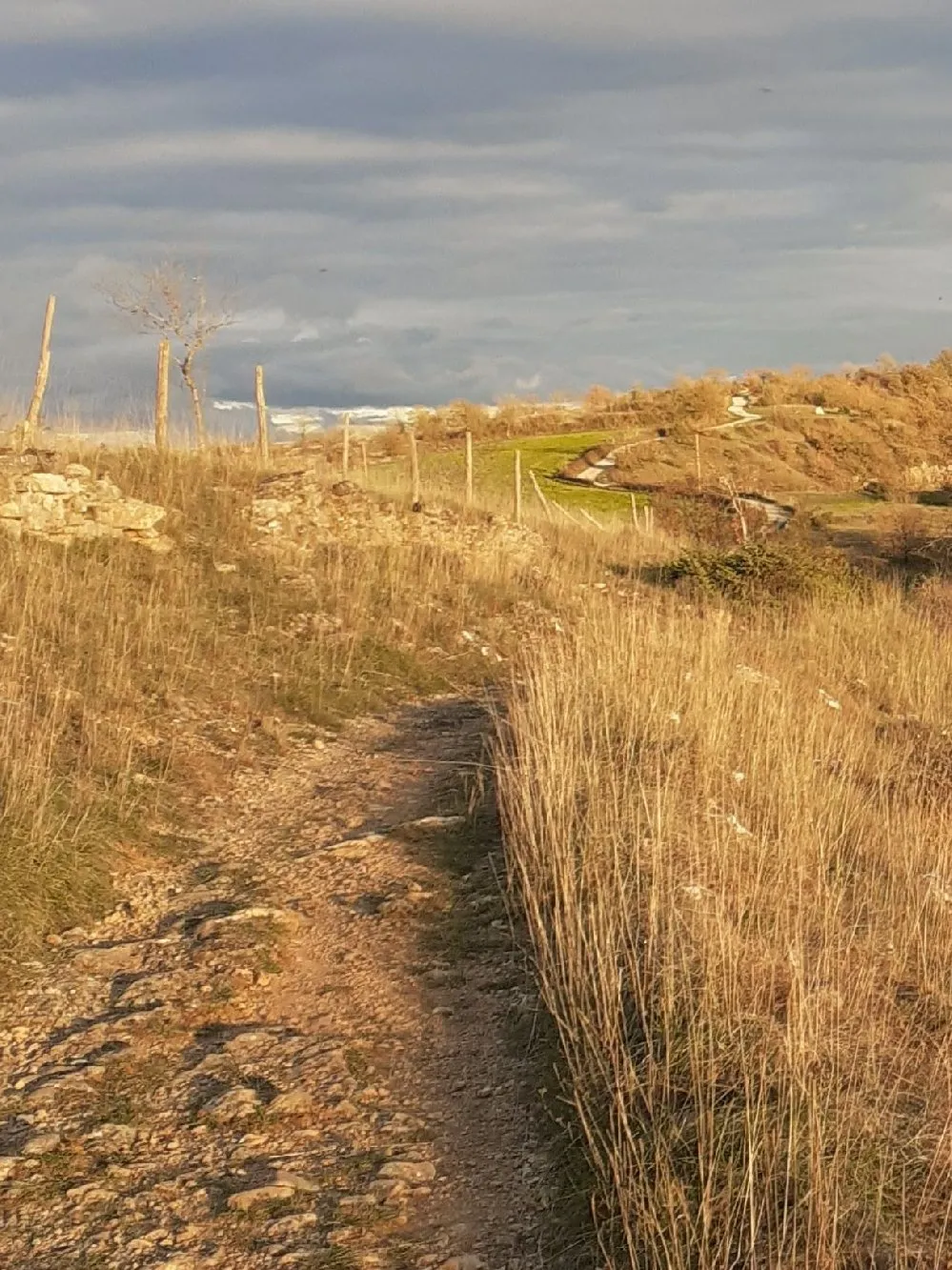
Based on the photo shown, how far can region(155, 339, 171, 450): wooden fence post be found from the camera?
17.2m

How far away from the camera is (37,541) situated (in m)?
12.4

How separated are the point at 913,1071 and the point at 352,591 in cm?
1030

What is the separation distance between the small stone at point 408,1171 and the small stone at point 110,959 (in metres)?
1.78

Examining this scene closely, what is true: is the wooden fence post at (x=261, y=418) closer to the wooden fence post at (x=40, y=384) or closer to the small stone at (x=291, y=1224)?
the wooden fence post at (x=40, y=384)

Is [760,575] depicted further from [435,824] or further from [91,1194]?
[91,1194]

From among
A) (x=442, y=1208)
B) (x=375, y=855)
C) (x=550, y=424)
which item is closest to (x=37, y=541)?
(x=375, y=855)

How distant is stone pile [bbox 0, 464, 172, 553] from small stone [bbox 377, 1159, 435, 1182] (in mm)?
10187

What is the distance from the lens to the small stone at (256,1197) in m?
3.29

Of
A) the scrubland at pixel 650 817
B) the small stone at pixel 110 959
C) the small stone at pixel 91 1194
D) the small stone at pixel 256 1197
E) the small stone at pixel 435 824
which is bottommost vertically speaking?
the small stone at pixel 110 959

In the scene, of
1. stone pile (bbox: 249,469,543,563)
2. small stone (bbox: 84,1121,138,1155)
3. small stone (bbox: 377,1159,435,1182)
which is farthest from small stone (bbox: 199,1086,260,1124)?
stone pile (bbox: 249,469,543,563)

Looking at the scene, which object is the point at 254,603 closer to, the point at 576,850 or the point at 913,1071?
the point at 576,850

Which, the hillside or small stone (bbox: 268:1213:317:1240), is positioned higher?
the hillside

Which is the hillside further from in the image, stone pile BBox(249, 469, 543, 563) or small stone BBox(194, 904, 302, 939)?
small stone BBox(194, 904, 302, 939)

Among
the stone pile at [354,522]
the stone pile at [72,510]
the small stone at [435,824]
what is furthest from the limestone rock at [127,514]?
the small stone at [435,824]
